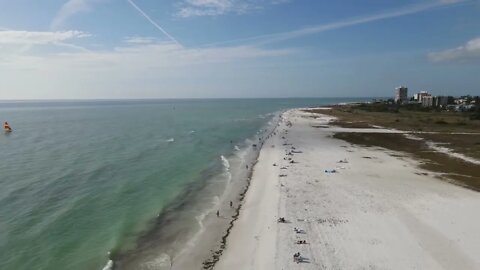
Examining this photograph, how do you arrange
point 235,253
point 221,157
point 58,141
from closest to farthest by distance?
point 235,253
point 221,157
point 58,141

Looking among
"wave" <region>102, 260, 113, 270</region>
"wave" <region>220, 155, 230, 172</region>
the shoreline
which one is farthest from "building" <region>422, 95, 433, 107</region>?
"wave" <region>102, 260, 113, 270</region>

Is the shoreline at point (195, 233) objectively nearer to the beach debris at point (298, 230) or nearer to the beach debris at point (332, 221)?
the beach debris at point (298, 230)

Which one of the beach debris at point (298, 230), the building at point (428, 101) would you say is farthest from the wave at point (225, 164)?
the building at point (428, 101)

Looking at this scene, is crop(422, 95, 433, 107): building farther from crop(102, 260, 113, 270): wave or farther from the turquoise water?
crop(102, 260, 113, 270): wave

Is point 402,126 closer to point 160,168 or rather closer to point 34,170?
point 160,168

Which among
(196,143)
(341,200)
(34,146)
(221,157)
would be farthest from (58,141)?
(341,200)

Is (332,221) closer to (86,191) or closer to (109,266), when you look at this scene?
(109,266)

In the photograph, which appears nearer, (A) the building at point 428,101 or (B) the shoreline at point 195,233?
(B) the shoreline at point 195,233

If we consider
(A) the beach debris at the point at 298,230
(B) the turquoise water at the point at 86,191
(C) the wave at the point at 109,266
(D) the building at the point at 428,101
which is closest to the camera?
(C) the wave at the point at 109,266

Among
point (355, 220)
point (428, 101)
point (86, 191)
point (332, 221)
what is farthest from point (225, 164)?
point (428, 101)
